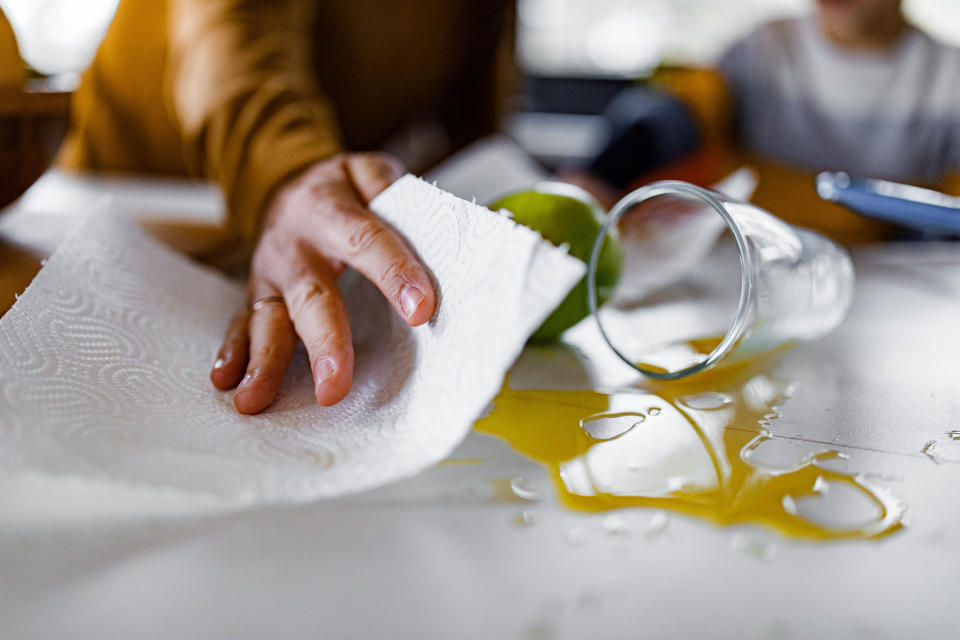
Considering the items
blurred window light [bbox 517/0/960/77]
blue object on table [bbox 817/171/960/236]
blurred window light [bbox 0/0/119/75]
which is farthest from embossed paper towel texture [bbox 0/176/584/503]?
blurred window light [bbox 517/0/960/77]

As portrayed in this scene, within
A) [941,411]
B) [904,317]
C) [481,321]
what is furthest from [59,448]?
[904,317]

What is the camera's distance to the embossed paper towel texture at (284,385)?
11.7 inches

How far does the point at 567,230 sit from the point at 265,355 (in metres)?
0.20

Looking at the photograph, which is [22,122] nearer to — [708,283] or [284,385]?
[284,385]

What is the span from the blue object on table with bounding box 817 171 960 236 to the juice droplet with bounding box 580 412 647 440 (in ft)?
0.97

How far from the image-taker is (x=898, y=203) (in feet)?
1.75

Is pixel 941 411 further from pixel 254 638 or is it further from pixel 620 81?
pixel 620 81

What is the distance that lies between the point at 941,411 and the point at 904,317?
0.20m

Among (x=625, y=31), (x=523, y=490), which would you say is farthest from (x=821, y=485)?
(x=625, y=31)

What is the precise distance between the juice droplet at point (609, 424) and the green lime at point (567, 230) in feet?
0.34

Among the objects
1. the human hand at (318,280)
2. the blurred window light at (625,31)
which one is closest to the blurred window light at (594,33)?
the blurred window light at (625,31)

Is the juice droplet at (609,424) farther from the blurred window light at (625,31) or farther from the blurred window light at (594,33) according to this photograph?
the blurred window light at (594,33)

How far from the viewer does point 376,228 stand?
41 centimetres

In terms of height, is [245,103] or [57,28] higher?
[245,103]
